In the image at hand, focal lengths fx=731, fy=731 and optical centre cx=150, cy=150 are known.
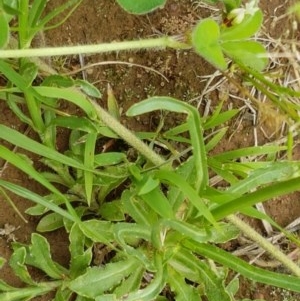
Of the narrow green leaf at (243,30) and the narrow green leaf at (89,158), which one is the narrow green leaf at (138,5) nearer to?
the narrow green leaf at (243,30)

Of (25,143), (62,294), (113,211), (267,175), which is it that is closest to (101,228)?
(113,211)

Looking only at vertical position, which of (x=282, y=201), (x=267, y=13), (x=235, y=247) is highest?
(x=267, y=13)

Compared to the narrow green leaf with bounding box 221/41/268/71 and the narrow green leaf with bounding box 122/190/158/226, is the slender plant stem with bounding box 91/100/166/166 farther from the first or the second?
the narrow green leaf with bounding box 221/41/268/71

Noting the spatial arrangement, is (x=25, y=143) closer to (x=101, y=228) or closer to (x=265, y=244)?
(x=101, y=228)

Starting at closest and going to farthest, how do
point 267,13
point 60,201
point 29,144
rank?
point 29,144, point 60,201, point 267,13

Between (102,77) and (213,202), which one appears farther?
(102,77)

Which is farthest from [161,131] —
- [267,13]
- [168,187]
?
[267,13]

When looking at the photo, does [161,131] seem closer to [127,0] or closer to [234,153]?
[234,153]
